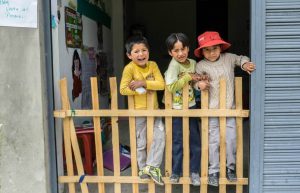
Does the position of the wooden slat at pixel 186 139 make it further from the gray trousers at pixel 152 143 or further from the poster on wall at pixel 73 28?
the poster on wall at pixel 73 28

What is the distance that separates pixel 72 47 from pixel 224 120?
215 cm

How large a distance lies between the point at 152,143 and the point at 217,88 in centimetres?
77

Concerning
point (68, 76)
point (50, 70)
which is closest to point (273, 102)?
point (50, 70)

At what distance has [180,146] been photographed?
12.4 feet

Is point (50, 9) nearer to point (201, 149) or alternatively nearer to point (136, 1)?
point (201, 149)

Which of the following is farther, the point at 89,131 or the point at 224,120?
the point at 89,131

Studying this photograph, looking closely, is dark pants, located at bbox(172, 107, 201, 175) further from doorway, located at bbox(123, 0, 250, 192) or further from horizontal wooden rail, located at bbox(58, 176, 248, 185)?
doorway, located at bbox(123, 0, 250, 192)

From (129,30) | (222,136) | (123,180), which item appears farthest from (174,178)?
(129,30)

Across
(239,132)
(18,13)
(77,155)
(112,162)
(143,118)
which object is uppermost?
(18,13)

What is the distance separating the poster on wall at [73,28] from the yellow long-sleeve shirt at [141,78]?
47.4 inches

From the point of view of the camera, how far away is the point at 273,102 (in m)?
3.55

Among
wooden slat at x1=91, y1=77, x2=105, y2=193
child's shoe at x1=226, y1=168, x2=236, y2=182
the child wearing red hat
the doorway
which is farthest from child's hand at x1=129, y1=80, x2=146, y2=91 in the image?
the doorway

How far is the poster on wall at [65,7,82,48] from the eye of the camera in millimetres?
4628

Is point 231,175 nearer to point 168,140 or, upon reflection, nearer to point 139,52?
point 168,140
